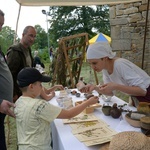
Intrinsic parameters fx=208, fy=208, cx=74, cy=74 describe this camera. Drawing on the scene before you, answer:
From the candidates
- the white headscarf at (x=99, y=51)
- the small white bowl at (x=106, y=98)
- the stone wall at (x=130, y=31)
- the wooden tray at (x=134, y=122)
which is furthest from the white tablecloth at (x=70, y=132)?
the stone wall at (x=130, y=31)

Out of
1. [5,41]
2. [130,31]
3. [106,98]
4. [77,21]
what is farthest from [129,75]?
[77,21]

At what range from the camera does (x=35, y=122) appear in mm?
1164

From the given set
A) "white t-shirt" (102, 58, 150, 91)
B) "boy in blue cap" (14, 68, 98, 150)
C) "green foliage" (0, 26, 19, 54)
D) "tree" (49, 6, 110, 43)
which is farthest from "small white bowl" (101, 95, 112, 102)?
"tree" (49, 6, 110, 43)

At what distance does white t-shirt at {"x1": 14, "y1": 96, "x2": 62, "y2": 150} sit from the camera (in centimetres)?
116

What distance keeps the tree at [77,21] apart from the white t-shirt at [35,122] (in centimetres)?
1766

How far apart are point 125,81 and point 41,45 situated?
75.2 feet

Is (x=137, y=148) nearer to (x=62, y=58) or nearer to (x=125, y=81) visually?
(x=125, y=81)

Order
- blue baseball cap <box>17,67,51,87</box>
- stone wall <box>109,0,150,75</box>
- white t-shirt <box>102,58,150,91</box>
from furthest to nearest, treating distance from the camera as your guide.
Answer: stone wall <box>109,0,150,75</box>
white t-shirt <box>102,58,150,91</box>
blue baseball cap <box>17,67,51,87</box>

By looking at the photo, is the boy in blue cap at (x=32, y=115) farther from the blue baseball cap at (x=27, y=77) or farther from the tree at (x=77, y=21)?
the tree at (x=77, y=21)

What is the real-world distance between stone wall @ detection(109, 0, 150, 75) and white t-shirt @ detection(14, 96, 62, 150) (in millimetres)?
3373

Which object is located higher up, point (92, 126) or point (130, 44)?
point (130, 44)

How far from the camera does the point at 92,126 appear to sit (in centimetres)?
129

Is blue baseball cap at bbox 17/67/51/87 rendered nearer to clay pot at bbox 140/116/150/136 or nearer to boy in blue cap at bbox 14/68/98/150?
boy in blue cap at bbox 14/68/98/150

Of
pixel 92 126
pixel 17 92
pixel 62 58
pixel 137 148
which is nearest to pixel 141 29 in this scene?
pixel 62 58
